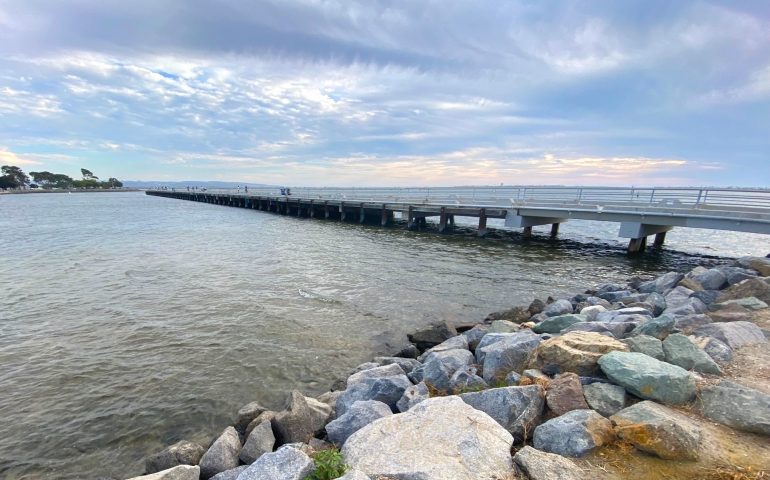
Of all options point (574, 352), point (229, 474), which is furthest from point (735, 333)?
point (229, 474)

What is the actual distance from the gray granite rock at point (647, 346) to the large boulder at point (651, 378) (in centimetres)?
50

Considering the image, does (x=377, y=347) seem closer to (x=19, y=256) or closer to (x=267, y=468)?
(x=267, y=468)

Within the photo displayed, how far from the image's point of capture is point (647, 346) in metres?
4.82

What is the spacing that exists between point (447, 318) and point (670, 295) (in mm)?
5653

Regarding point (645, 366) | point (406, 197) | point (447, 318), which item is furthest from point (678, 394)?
point (406, 197)

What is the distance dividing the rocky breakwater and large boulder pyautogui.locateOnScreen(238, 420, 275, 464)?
0.05 ft

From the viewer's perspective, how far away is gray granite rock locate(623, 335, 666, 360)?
466 centimetres

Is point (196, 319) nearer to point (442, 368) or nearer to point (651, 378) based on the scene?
point (442, 368)

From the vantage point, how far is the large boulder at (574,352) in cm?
452

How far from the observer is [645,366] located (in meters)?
4.09

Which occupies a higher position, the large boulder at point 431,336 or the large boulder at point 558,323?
the large boulder at point 558,323

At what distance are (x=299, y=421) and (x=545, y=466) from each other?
308 cm

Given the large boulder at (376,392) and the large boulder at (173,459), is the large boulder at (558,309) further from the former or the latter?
the large boulder at (173,459)

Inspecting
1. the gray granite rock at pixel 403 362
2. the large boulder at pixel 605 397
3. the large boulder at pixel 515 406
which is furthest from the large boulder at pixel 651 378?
the gray granite rock at pixel 403 362
